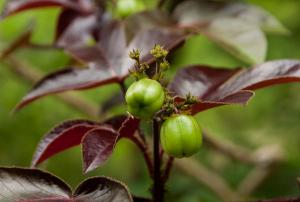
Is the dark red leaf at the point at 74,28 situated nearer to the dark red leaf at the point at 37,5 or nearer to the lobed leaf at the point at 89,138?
the dark red leaf at the point at 37,5

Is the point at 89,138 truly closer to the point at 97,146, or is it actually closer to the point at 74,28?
the point at 97,146

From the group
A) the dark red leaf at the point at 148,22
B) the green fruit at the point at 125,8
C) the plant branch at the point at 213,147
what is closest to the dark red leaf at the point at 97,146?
the dark red leaf at the point at 148,22

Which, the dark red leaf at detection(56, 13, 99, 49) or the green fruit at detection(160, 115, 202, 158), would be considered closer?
the green fruit at detection(160, 115, 202, 158)

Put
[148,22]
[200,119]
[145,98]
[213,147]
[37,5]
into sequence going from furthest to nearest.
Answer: [200,119] < [213,147] < [37,5] < [148,22] < [145,98]

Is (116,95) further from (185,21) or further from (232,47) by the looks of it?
(232,47)

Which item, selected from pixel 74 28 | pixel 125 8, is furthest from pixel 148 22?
pixel 74 28

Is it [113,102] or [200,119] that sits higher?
[113,102]

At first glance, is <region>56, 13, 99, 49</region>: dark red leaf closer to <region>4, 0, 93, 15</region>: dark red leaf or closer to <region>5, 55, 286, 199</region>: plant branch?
<region>4, 0, 93, 15</region>: dark red leaf

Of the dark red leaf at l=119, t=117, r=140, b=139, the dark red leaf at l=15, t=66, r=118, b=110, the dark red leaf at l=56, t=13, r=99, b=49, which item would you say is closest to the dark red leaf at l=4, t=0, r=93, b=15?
the dark red leaf at l=56, t=13, r=99, b=49

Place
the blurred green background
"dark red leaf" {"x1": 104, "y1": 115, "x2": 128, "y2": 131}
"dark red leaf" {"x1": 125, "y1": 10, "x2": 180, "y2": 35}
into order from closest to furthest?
"dark red leaf" {"x1": 104, "y1": 115, "x2": 128, "y2": 131} < "dark red leaf" {"x1": 125, "y1": 10, "x2": 180, "y2": 35} < the blurred green background
